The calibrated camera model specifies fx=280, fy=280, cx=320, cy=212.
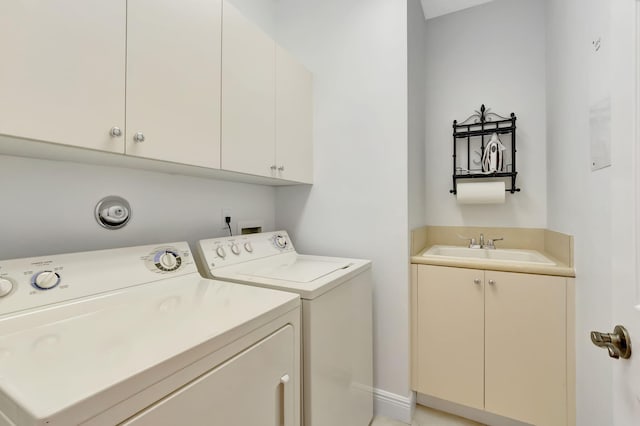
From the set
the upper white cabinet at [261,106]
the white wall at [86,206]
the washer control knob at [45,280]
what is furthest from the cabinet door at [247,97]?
the washer control knob at [45,280]

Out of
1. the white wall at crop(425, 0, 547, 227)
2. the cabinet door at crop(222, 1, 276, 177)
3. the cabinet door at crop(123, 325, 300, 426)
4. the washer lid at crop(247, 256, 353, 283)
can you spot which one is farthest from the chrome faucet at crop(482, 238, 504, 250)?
the cabinet door at crop(123, 325, 300, 426)

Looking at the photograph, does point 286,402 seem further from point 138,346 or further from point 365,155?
point 365,155

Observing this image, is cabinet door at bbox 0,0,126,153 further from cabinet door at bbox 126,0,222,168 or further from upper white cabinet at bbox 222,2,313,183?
upper white cabinet at bbox 222,2,313,183

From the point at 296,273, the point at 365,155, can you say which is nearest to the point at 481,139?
the point at 365,155

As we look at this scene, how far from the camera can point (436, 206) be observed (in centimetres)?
238

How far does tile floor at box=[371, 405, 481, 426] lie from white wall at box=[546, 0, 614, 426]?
0.62 metres

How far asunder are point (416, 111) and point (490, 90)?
2.41 ft

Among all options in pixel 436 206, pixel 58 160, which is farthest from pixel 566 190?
pixel 58 160

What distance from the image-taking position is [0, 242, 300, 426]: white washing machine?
0.48 meters

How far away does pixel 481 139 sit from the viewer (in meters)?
2.23

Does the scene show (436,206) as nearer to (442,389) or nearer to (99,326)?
(442,389)

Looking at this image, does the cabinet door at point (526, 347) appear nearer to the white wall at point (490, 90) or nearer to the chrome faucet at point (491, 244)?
the chrome faucet at point (491, 244)

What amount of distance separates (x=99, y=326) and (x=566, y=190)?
212 centimetres

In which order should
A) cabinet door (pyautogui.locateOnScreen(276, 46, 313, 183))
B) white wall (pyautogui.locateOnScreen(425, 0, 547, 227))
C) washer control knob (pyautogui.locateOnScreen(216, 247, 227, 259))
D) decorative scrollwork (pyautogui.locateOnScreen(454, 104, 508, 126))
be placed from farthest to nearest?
decorative scrollwork (pyautogui.locateOnScreen(454, 104, 508, 126)), white wall (pyautogui.locateOnScreen(425, 0, 547, 227)), cabinet door (pyautogui.locateOnScreen(276, 46, 313, 183)), washer control knob (pyautogui.locateOnScreen(216, 247, 227, 259))
